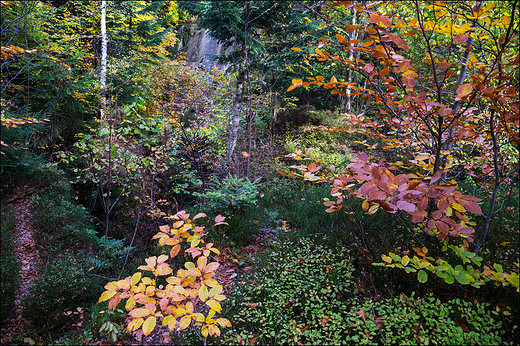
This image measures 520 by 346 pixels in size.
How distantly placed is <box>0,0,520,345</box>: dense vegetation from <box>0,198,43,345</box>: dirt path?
0.04 m

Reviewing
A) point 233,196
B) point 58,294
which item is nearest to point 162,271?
point 233,196

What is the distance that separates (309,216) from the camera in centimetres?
381

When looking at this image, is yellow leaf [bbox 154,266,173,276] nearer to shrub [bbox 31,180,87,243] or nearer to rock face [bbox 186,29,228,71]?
shrub [bbox 31,180,87,243]

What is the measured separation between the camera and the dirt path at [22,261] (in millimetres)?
2763

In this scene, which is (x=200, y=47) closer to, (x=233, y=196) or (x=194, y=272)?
(x=233, y=196)

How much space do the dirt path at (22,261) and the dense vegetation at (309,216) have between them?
45 mm

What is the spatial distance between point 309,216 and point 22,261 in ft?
16.7

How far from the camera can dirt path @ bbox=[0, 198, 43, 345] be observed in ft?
9.06

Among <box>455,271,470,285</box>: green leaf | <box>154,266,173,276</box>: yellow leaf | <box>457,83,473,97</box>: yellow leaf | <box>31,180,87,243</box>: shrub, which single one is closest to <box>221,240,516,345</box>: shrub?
<box>455,271,470,285</box>: green leaf

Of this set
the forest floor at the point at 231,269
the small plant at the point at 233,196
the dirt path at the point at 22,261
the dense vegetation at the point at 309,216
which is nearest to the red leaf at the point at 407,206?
the dense vegetation at the point at 309,216

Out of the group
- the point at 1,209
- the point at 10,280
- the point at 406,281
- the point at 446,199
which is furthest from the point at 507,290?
the point at 1,209

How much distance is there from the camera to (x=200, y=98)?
6.55 metres

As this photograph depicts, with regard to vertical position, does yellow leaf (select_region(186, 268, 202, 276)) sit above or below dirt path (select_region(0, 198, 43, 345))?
above

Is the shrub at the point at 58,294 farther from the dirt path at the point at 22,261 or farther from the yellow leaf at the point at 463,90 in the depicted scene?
the yellow leaf at the point at 463,90
